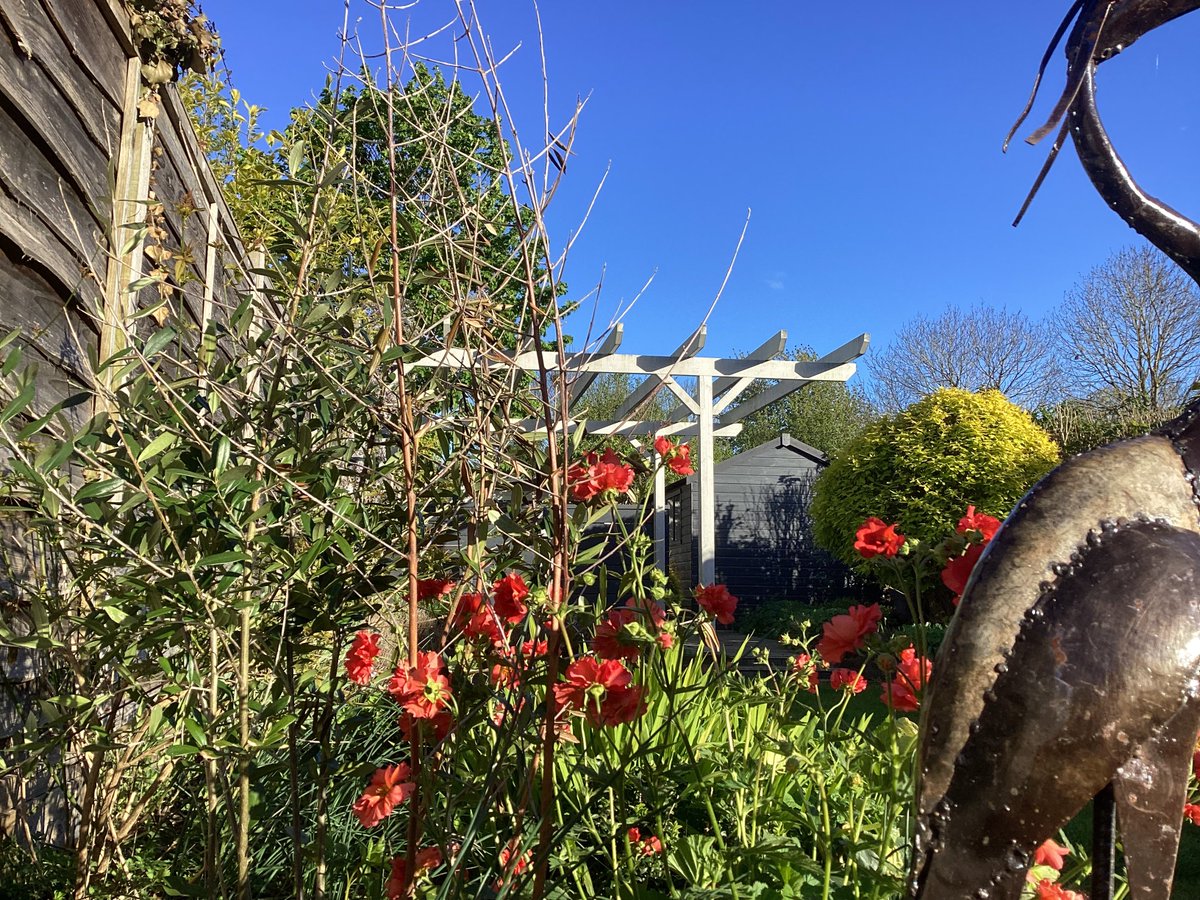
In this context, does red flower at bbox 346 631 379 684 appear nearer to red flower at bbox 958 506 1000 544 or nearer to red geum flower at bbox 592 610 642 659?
red geum flower at bbox 592 610 642 659

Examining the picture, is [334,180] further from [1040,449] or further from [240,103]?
[1040,449]

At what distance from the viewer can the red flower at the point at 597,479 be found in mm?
1525

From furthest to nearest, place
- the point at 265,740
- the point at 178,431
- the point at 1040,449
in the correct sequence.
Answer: the point at 1040,449, the point at 178,431, the point at 265,740

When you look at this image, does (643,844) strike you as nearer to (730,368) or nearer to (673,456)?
(673,456)

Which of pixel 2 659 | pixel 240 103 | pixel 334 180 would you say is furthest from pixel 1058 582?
pixel 240 103

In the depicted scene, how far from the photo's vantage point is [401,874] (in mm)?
1462

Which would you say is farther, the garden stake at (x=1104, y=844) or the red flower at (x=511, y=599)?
the red flower at (x=511, y=599)

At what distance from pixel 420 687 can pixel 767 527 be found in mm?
12927

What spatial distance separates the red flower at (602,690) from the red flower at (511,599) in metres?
0.14

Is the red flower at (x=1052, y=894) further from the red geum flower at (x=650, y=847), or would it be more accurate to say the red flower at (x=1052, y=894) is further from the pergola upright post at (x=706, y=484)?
the pergola upright post at (x=706, y=484)

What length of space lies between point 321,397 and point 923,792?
4.01 feet

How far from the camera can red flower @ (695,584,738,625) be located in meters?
1.87

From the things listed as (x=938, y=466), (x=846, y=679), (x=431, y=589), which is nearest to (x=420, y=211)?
(x=431, y=589)

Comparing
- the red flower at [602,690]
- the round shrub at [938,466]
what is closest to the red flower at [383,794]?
the red flower at [602,690]
